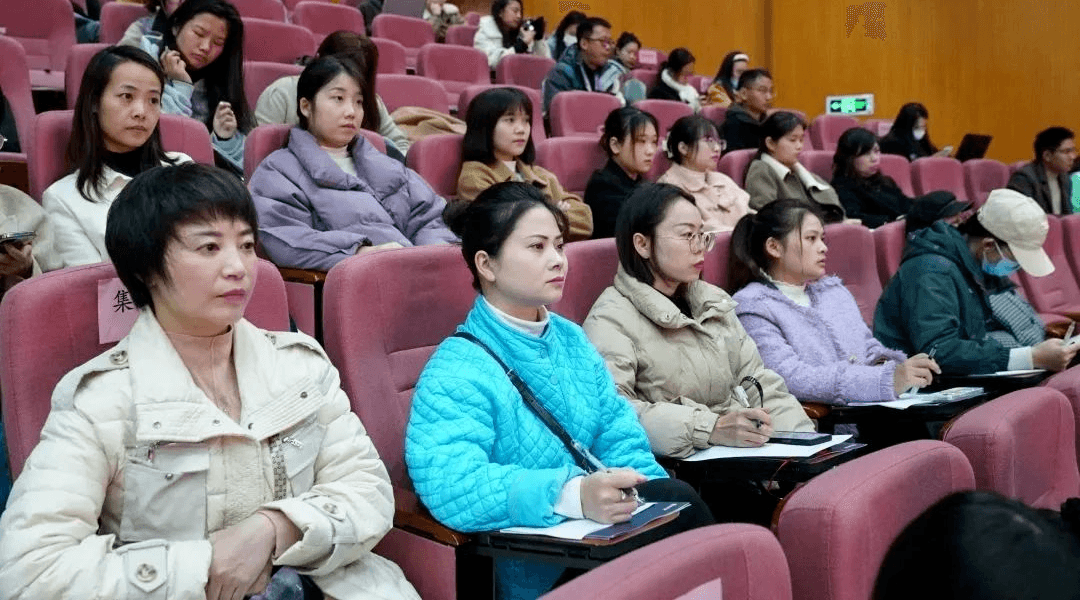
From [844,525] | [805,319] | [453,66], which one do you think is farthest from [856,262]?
[453,66]

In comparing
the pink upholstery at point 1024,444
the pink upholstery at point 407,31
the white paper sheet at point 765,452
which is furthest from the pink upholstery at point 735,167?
the pink upholstery at point 1024,444

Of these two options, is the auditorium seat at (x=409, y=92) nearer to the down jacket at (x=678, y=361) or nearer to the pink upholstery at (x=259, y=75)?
the pink upholstery at (x=259, y=75)

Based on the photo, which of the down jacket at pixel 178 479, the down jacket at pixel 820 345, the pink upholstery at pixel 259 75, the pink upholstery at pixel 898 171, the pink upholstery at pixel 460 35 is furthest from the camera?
the pink upholstery at pixel 460 35

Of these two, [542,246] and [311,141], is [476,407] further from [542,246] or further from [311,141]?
[311,141]

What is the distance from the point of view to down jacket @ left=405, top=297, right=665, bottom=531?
1.43 metres

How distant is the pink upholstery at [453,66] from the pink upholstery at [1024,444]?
11.9 ft

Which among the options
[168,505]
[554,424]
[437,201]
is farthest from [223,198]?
[437,201]

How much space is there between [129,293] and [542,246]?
62 cm

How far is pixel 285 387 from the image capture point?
129 cm

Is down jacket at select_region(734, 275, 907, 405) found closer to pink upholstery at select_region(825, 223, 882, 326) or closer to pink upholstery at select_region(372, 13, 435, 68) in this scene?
pink upholstery at select_region(825, 223, 882, 326)

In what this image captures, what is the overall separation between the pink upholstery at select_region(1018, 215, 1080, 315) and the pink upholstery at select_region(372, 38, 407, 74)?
2.63 metres

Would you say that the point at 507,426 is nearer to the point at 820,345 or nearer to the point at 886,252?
the point at 820,345

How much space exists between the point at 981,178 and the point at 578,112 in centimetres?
239

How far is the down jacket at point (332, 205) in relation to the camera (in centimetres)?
237
